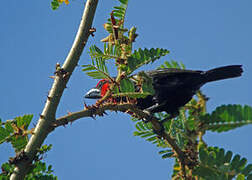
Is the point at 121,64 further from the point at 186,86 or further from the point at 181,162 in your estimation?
the point at 186,86

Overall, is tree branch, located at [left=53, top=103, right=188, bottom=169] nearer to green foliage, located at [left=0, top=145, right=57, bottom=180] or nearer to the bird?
green foliage, located at [left=0, top=145, right=57, bottom=180]

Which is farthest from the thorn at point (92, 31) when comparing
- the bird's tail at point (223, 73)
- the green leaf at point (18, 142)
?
the bird's tail at point (223, 73)

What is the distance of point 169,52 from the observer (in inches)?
106

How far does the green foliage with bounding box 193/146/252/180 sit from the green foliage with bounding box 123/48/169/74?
80cm

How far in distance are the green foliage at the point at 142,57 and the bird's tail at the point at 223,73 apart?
195cm

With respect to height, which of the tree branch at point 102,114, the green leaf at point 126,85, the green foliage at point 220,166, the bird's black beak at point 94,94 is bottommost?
the green foliage at point 220,166

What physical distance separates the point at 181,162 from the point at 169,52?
875mm

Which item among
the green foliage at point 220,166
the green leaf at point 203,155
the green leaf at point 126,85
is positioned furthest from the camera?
the green leaf at point 126,85

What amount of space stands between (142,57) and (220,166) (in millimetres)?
1057

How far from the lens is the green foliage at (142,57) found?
2.45 metres

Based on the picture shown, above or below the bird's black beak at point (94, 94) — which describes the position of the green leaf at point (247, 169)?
below

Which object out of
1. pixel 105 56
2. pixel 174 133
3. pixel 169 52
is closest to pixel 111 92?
pixel 105 56

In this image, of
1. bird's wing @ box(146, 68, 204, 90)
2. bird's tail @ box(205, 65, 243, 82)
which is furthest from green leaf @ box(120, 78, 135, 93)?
bird's tail @ box(205, 65, 243, 82)

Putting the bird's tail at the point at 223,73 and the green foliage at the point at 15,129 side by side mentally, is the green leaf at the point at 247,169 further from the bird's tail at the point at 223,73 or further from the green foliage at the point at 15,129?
the bird's tail at the point at 223,73
